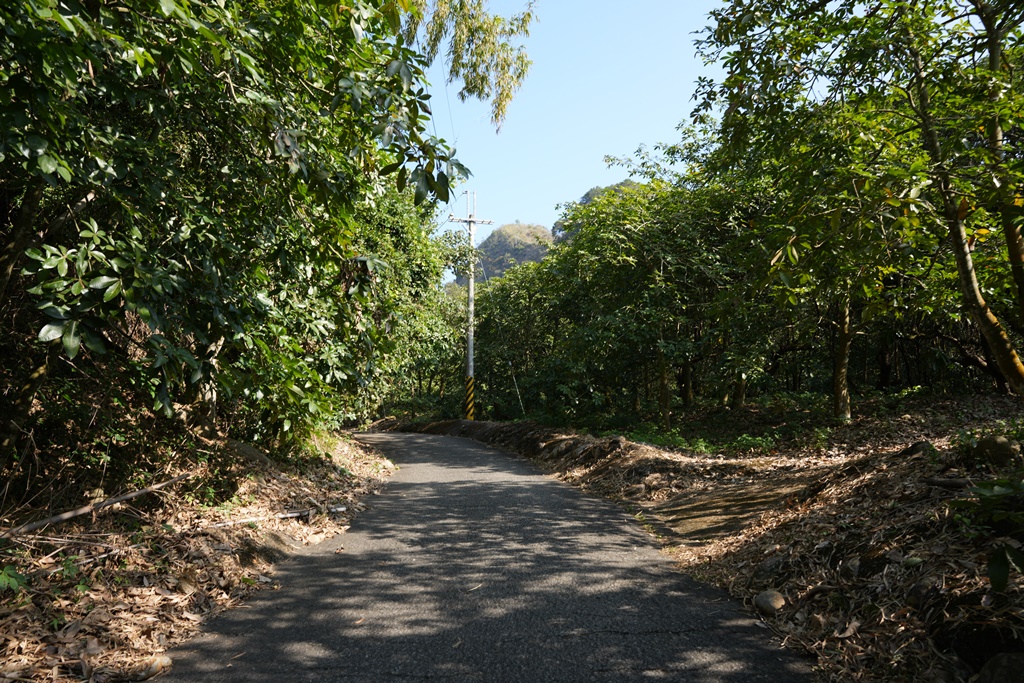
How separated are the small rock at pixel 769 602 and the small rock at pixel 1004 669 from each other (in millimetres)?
1361

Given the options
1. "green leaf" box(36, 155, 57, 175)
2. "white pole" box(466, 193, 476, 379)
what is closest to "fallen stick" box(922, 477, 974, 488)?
"green leaf" box(36, 155, 57, 175)

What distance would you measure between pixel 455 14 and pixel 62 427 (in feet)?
29.2

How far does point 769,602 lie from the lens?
4.30 meters

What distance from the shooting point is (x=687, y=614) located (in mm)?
4352

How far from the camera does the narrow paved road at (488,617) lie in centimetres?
354

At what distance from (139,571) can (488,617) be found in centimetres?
262

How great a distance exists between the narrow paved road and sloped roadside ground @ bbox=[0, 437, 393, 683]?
0.84 ft

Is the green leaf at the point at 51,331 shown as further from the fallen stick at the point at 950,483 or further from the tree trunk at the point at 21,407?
the fallen stick at the point at 950,483

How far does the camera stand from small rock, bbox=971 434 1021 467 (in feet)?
14.9

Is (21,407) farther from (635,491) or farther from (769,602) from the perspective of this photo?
(635,491)

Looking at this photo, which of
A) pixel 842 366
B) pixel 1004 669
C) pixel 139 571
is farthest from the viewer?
pixel 842 366

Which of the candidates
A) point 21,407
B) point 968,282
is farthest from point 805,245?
point 21,407

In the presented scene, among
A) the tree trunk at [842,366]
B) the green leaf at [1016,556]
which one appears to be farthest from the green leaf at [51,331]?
the tree trunk at [842,366]

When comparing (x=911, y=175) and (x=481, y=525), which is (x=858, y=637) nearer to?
(x=911, y=175)
